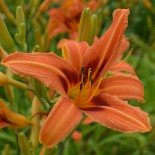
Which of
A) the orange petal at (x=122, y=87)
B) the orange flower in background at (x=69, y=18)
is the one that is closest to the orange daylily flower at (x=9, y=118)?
the orange petal at (x=122, y=87)

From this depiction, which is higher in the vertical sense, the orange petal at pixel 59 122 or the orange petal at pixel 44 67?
the orange petal at pixel 44 67

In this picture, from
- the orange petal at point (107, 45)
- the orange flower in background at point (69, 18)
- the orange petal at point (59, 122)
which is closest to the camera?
the orange petal at point (59, 122)

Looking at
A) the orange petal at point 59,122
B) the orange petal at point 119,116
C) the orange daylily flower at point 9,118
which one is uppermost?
the orange petal at point 59,122

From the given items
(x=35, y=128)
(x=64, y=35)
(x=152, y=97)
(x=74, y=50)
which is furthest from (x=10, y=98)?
(x=152, y=97)

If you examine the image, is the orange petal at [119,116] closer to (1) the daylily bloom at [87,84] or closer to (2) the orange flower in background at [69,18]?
(1) the daylily bloom at [87,84]

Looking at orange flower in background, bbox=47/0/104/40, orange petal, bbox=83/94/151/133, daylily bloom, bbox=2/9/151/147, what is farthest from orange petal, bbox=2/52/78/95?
orange flower in background, bbox=47/0/104/40

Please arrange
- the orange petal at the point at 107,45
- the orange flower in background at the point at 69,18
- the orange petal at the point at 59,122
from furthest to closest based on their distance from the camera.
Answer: the orange flower in background at the point at 69,18, the orange petal at the point at 107,45, the orange petal at the point at 59,122

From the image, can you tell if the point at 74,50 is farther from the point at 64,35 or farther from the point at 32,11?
the point at 64,35
